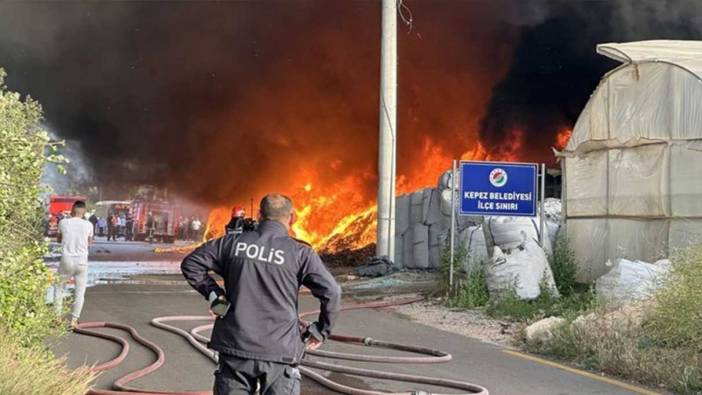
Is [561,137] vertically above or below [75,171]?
above

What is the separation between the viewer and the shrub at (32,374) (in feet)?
14.8

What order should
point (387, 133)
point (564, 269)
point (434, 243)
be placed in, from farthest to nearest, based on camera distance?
point (434, 243) < point (387, 133) < point (564, 269)

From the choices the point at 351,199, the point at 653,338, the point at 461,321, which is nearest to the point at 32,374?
the point at 653,338

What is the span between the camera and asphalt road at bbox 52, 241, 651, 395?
6520 mm

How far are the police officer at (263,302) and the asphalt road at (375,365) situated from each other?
A: 2.44 meters

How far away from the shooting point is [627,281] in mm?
9773

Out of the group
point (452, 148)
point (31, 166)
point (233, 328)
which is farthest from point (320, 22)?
point (233, 328)

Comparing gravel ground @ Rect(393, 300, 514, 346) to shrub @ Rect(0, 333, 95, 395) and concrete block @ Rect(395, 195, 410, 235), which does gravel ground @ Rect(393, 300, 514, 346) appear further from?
concrete block @ Rect(395, 195, 410, 235)

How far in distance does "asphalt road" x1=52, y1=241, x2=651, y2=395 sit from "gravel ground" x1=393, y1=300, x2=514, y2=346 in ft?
0.77

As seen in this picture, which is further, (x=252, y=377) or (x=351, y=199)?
(x=351, y=199)

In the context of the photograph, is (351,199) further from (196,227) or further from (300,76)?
(196,227)

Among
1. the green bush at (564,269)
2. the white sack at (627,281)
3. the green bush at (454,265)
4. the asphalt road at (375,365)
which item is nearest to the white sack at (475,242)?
the green bush at (454,265)

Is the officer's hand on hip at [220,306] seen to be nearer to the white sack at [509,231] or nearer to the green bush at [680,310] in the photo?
the green bush at [680,310]

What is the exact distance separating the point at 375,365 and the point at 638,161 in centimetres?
670
